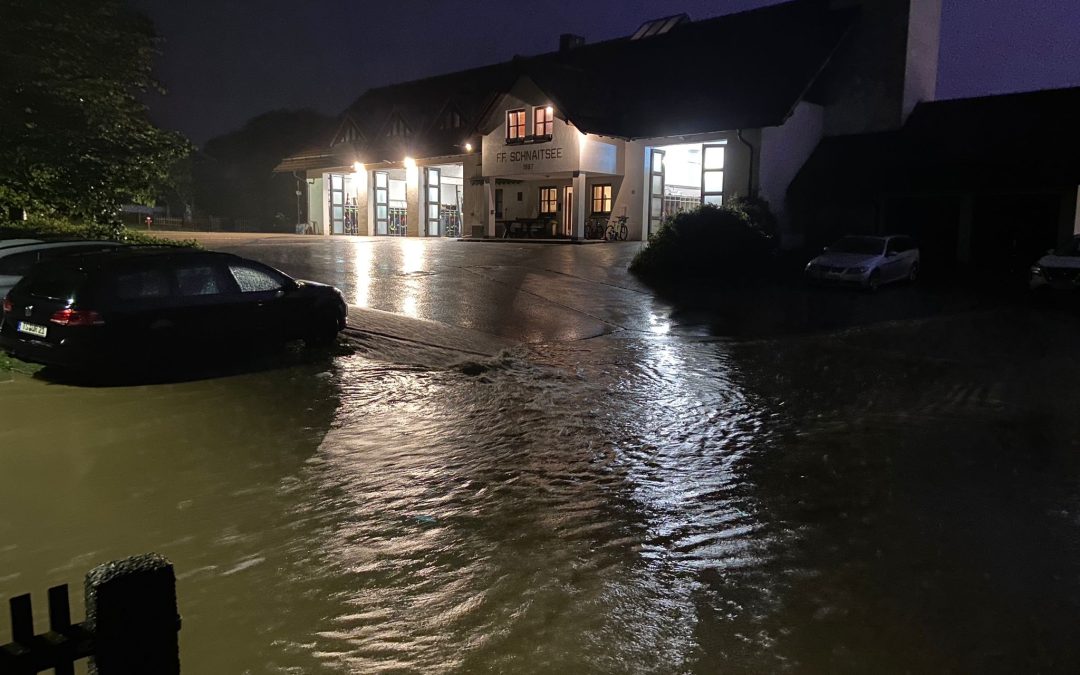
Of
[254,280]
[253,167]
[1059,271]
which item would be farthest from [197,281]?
[253,167]

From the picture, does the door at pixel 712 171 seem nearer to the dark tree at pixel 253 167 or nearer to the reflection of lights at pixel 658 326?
the reflection of lights at pixel 658 326

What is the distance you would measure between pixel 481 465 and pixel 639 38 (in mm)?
32648

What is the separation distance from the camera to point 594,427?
7801 millimetres

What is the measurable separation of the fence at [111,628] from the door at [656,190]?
30.6m

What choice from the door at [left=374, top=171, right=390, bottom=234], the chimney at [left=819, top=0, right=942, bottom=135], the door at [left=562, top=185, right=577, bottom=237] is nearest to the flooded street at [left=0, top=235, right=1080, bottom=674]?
the chimney at [left=819, top=0, right=942, bottom=135]

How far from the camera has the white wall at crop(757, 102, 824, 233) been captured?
1027 inches

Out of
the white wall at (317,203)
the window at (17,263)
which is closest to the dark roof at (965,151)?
the window at (17,263)

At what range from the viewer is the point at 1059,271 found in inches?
715

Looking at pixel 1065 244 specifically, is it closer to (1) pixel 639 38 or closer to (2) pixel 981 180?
(2) pixel 981 180

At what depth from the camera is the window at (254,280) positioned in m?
10.2

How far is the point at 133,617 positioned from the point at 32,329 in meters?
7.97

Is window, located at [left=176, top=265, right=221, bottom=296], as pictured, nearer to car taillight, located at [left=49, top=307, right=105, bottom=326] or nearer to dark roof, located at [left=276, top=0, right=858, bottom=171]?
car taillight, located at [left=49, top=307, right=105, bottom=326]

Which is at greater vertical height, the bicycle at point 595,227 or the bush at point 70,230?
the bicycle at point 595,227

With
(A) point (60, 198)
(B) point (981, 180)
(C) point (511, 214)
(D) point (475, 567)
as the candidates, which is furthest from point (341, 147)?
(D) point (475, 567)
